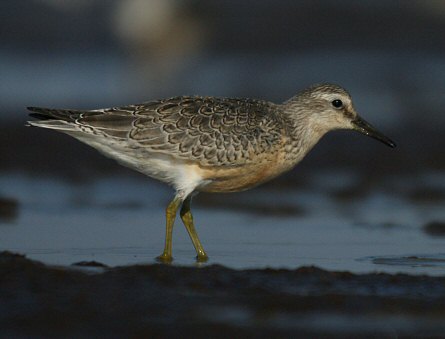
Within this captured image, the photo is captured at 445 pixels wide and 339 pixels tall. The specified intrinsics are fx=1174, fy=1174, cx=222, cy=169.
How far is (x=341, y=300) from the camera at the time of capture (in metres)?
8.65

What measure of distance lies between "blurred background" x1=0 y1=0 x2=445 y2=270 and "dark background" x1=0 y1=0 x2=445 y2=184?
28 mm

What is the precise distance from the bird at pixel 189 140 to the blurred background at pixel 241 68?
9.84 ft

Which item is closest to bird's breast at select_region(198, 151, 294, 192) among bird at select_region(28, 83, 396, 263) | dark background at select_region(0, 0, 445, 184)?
bird at select_region(28, 83, 396, 263)

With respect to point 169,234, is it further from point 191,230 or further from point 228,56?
point 228,56

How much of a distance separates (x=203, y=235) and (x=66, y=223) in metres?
1.51

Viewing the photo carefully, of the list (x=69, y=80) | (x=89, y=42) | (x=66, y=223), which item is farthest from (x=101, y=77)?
(x=66, y=223)

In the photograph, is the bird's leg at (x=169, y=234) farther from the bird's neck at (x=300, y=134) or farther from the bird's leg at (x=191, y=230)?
the bird's neck at (x=300, y=134)

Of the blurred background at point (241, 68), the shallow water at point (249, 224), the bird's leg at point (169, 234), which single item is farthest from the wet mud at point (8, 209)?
the bird's leg at point (169, 234)

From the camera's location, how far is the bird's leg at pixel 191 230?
10.7 m

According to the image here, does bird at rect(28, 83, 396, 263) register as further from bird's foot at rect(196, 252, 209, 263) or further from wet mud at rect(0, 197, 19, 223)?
wet mud at rect(0, 197, 19, 223)

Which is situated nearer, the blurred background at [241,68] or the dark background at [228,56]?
the blurred background at [241,68]

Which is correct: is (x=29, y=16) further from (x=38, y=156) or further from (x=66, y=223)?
(x=66, y=223)

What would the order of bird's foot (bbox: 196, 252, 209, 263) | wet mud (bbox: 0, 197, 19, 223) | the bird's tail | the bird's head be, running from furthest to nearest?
1. wet mud (bbox: 0, 197, 19, 223)
2. the bird's head
3. the bird's tail
4. bird's foot (bbox: 196, 252, 209, 263)

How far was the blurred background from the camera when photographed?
15.0m
